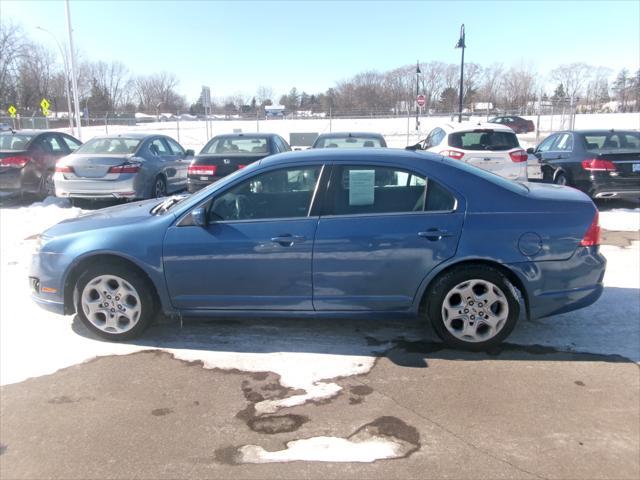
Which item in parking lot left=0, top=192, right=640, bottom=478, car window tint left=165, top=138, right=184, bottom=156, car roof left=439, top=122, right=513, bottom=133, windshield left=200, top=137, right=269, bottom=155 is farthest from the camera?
car window tint left=165, top=138, right=184, bottom=156

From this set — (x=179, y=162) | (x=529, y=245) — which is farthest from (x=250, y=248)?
(x=179, y=162)

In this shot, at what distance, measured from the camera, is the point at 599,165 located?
9539mm

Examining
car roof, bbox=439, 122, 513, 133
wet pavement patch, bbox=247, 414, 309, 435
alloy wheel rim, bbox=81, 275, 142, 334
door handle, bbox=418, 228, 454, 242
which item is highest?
car roof, bbox=439, 122, 513, 133

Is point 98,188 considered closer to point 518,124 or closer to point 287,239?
point 287,239

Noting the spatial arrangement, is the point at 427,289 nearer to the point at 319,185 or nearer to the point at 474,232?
the point at 474,232

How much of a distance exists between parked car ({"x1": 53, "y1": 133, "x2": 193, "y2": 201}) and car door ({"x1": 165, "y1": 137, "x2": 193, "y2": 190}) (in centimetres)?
71

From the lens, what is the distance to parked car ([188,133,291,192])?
30.5 feet

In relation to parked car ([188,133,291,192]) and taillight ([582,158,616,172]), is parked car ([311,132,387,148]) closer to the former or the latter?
parked car ([188,133,291,192])

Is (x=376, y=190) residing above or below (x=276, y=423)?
above

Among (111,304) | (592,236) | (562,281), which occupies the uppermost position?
(592,236)

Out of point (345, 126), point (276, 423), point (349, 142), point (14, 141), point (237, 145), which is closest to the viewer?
point (276, 423)

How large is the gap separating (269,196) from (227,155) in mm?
5590

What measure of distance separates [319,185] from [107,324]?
2090mm

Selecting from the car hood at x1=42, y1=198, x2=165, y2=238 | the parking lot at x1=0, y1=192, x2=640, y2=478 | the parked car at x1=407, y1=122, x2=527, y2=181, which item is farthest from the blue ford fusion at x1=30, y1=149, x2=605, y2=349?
→ the parked car at x1=407, y1=122, x2=527, y2=181
